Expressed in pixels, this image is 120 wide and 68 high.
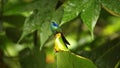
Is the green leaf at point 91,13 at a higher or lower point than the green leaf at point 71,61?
higher

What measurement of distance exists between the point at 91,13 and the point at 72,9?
72mm

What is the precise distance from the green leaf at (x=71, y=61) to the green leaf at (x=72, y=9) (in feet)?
0.47

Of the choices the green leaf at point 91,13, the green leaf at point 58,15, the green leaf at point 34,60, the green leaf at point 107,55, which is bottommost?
the green leaf at point 34,60

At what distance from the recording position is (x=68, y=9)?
3.93 feet

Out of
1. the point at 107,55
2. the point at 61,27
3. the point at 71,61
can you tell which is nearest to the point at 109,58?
the point at 107,55

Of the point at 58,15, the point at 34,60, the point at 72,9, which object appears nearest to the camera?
the point at 72,9

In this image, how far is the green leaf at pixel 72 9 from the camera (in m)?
1.18

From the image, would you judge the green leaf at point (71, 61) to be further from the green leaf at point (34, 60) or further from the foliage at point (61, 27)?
the green leaf at point (34, 60)

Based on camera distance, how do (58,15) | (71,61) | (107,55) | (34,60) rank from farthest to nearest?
(34,60) → (107,55) → (58,15) → (71,61)

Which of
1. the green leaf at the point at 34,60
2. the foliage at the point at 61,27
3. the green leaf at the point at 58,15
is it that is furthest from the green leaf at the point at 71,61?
the green leaf at the point at 34,60

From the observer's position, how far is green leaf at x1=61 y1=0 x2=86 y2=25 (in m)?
1.18

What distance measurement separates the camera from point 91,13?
3.82 ft

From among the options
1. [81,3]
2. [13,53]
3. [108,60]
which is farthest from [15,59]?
[81,3]

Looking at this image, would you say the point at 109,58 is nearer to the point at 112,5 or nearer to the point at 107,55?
the point at 107,55
